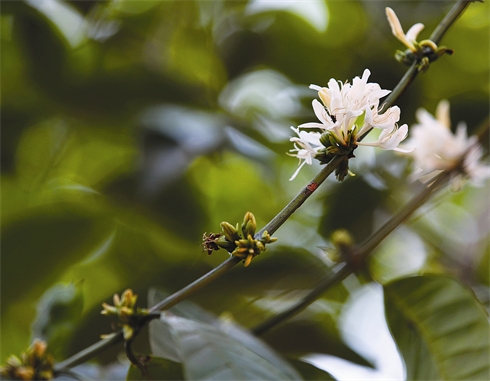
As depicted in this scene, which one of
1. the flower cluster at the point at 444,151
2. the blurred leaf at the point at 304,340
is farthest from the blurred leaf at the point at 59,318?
the flower cluster at the point at 444,151

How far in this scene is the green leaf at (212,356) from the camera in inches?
12.5

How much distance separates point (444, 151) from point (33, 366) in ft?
2.01

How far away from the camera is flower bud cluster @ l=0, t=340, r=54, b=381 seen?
44cm

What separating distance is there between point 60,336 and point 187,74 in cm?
52

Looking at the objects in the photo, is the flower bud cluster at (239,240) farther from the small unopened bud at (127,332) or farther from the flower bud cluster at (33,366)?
the flower bud cluster at (33,366)

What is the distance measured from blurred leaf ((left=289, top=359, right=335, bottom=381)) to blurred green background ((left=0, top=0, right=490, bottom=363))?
90mm

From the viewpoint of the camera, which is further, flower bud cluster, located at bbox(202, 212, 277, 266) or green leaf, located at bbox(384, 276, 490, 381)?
green leaf, located at bbox(384, 276, 490, 381)

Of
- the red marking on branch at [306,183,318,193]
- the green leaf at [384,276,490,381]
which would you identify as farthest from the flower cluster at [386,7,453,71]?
the green leaf at [384,276,490,381]

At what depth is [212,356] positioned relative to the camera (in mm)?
330

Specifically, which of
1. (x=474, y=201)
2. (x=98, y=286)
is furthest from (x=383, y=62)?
(x=98, y=286)

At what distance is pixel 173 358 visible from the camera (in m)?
0.40

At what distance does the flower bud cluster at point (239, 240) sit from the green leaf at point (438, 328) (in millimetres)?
254

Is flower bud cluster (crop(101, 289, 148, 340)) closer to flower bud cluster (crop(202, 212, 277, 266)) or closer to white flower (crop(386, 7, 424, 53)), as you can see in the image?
flower bud cluster (crop(202, 212, 277, 266))

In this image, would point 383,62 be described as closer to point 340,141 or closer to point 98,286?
point 340,141
